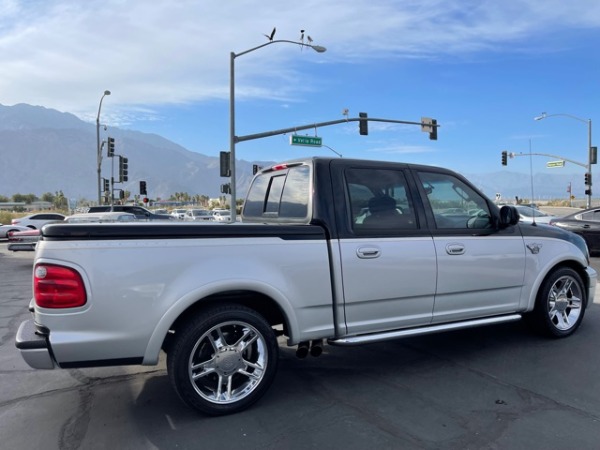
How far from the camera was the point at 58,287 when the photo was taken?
10.2 feet

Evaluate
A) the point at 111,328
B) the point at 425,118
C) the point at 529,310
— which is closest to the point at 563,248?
the point at 529,310

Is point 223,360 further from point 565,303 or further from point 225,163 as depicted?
point 225,163

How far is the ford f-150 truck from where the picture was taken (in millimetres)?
3172

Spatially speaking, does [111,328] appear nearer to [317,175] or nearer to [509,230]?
[317,175]

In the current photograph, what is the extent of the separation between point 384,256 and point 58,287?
247cm

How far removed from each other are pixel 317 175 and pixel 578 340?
3541mm

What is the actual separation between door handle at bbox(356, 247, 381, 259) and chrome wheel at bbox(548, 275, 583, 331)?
2.41 m

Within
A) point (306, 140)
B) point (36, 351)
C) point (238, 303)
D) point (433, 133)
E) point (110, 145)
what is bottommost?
point (36, 351)

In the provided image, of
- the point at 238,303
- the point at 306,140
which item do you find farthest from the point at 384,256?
the point at 306,140

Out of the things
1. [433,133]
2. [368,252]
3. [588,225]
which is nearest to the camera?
[368,252]

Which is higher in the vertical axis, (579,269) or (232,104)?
(232,104)

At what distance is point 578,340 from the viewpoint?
5.21 meters

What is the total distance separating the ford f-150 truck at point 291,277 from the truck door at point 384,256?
12 mm

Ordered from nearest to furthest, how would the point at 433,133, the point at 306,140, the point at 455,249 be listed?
the point at 455,249, the point at 306,140, the point at 433,133
